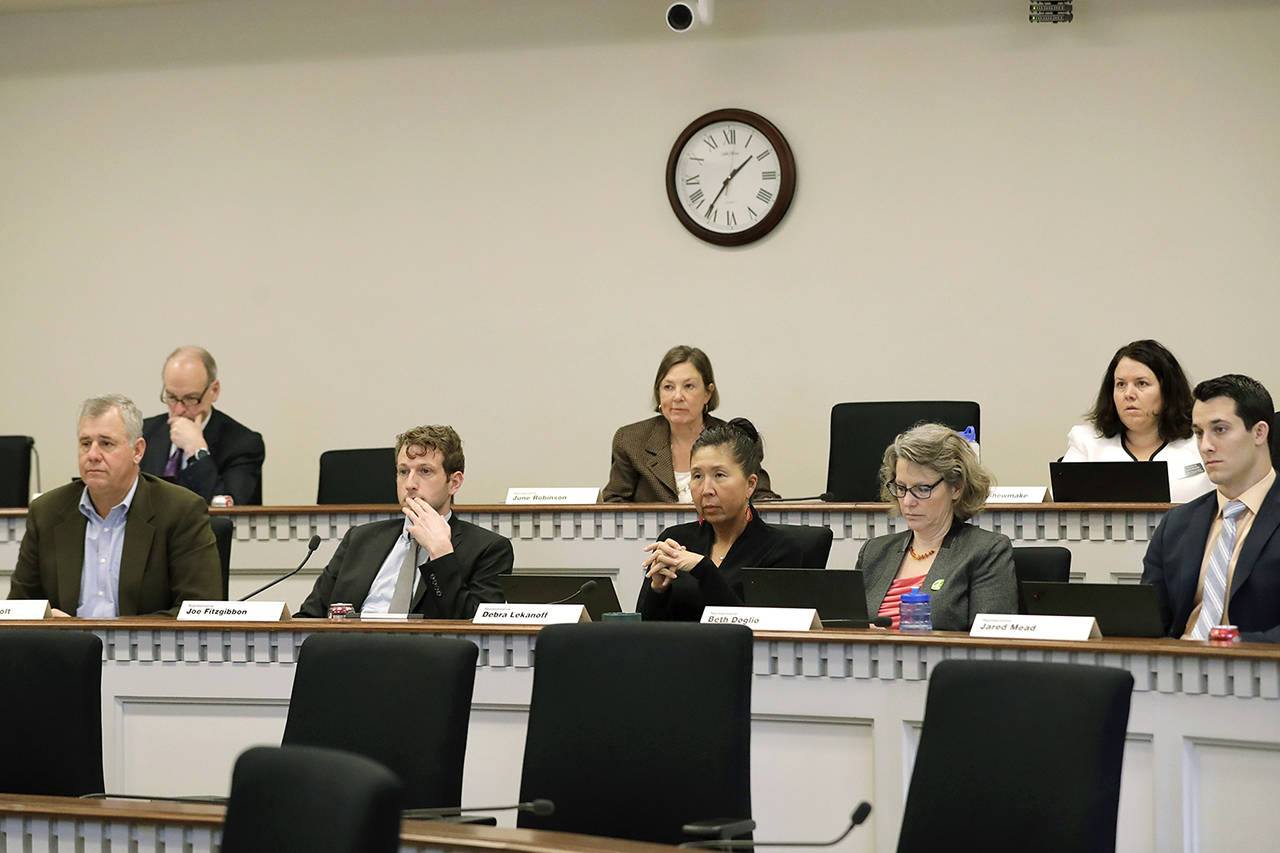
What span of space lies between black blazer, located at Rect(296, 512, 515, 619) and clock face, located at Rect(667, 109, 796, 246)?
8.04 ft

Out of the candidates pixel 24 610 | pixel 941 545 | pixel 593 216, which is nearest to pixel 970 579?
pixel 941 545

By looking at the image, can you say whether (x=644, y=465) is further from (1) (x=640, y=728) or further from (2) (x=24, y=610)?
(1) (x=640, y=728)

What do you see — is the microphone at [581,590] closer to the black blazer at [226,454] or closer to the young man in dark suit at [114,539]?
the young man in dark suit at [114,539]

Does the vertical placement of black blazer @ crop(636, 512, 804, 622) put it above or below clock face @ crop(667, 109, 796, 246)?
below

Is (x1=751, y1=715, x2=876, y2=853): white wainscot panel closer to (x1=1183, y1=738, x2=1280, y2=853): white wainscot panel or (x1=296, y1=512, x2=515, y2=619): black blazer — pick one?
(x1=1183, y1=738, x2=1280, y2=853): white wainscot panel

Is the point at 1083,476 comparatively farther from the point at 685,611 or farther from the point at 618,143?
the point at 618,143

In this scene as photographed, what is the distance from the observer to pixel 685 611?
10.9 ft

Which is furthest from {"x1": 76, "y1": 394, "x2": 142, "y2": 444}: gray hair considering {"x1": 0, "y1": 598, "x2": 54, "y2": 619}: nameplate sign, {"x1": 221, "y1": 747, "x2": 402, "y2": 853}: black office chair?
{"x1": 221, "y1": 747, "x2": 402, "y2": 853}: black office chair

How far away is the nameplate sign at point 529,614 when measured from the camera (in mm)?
2924

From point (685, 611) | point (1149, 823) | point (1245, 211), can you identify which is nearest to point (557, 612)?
point (685, 611)

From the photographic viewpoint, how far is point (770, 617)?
2.85 metres

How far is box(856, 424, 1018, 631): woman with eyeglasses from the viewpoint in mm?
3195

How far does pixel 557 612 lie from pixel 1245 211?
3.61 meters

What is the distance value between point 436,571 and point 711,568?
73 cm
